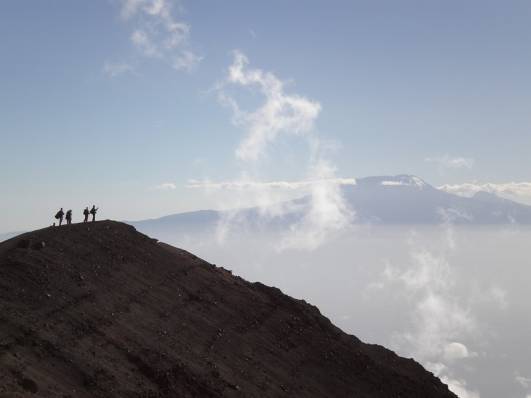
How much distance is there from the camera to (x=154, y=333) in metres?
38.2

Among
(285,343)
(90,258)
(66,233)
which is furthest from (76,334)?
(285,343)

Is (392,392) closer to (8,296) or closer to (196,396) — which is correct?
(196,396)

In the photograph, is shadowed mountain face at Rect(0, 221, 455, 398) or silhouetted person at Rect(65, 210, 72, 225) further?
silhouetted person at Rect(65, 210, 72, 225)

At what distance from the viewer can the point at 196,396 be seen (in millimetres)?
33656

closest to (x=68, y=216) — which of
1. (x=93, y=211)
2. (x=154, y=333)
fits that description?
(x=93, y=211)

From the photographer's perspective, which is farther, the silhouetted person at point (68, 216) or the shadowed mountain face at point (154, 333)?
the silhouetted person at point (68, 216)

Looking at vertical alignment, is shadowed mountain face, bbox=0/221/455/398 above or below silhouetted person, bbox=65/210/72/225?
below

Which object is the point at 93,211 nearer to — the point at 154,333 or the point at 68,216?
the point at 68,216

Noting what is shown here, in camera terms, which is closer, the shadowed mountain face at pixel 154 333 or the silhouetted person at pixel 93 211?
the shadowed mountain face at pixel 154 333

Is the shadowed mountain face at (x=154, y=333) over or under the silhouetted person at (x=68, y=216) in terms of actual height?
under

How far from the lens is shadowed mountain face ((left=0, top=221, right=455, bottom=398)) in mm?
30516

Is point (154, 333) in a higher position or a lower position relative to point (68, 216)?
lower

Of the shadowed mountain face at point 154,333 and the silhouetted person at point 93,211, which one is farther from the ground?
the silhouetted person at point 93,211

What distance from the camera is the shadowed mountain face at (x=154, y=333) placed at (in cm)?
3052
